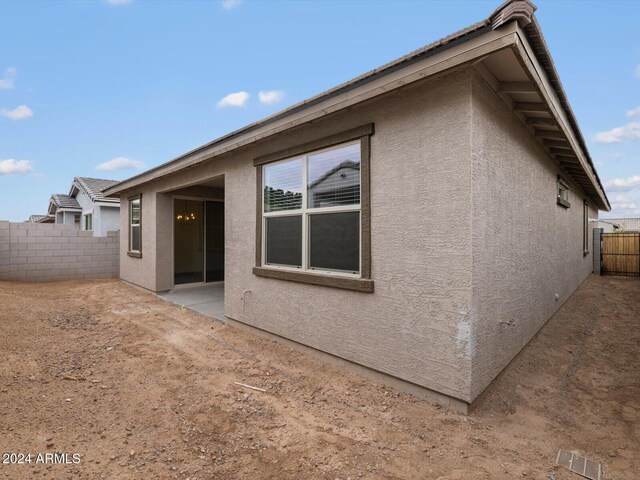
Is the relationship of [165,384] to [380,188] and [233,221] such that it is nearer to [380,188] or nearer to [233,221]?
[233,221]

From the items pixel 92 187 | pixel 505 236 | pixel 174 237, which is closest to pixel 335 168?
pixel 505 236

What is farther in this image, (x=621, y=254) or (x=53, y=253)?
(x=621, y=254)

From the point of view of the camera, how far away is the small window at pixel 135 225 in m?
9.15

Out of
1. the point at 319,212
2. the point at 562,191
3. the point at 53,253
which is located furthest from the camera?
the point at 53,253

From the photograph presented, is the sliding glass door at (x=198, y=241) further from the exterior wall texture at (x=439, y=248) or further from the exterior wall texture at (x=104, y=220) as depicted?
the exterior wall texture at (x=104, y=220)

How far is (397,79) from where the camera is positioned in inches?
116

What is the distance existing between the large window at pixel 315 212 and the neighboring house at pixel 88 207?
38.3 ft

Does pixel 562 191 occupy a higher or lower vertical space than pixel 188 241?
higher

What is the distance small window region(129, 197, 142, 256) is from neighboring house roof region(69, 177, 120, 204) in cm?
614

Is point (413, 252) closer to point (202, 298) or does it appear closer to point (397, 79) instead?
point (397, 79)

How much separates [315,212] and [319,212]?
0.07 meters

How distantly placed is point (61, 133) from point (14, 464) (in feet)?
80.7

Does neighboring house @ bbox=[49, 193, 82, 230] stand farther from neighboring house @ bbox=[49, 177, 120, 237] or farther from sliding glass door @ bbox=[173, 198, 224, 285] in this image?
sliding glass door @ bbox=[173, 198, 224, 285]

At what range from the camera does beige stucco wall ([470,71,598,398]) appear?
9.61ft
